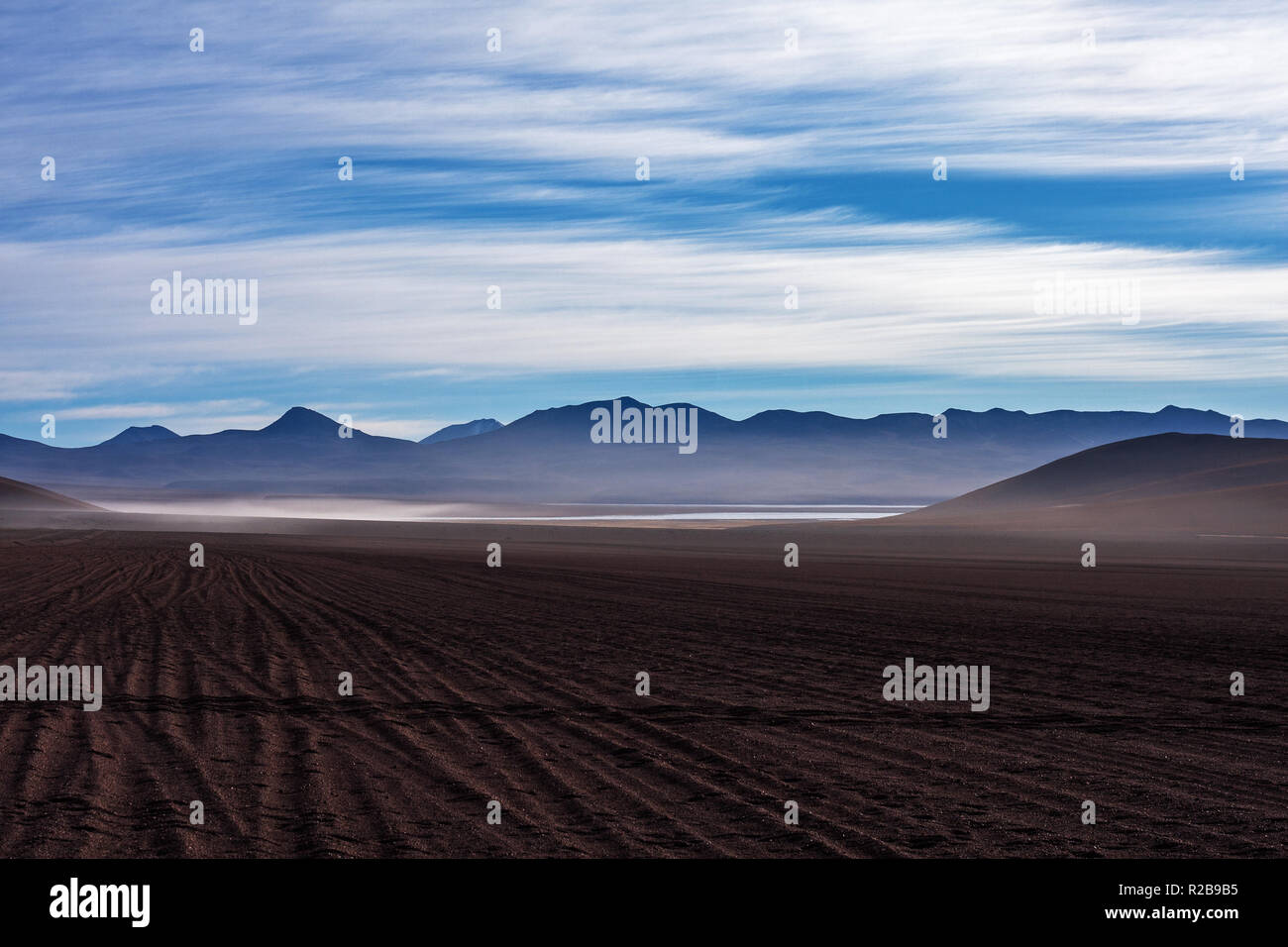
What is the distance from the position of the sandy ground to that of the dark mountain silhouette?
105 metres

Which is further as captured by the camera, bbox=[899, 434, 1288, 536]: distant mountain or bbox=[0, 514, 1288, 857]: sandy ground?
bbox=[899, 434, 1288, 536]: distant mountain

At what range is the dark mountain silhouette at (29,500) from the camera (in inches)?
4717

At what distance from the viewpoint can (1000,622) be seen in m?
20.1

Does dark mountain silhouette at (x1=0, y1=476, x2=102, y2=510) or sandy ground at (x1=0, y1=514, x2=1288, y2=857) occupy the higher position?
dark mountain silhouette at (x1=0, y1=476, x2=102, y2=510)

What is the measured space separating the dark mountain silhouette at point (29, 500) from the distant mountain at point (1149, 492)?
82045 millimetres

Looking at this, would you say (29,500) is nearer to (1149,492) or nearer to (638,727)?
(1149,492)

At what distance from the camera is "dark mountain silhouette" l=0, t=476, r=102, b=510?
119812 millimetres

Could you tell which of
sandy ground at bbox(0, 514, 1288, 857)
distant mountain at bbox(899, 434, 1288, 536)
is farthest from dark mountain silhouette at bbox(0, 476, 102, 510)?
sandy ground at bbox(0, 514, 1288, 857)

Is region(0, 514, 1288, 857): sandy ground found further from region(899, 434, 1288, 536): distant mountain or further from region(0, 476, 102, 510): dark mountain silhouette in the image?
region(0, 476, 102, 510): dark mountain silhouette

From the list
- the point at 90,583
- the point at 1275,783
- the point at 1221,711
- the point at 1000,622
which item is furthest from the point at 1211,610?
the point at 90,583

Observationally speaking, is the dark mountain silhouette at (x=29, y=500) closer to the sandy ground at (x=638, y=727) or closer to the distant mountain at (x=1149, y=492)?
the distant mountain at (x=1149, y=492)

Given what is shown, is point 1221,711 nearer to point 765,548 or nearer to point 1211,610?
point 1211,610
